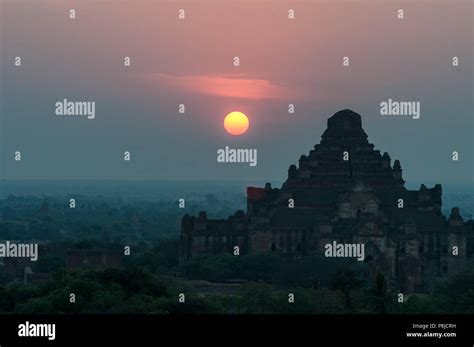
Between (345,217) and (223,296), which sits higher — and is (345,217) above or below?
above

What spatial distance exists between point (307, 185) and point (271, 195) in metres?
2.02

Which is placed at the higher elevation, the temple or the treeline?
the temple

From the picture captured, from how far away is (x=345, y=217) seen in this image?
344ft

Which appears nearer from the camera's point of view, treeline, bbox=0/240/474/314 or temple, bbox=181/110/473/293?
treeline, bbox=0/240/474/314

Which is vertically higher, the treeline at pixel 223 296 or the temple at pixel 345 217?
the temple at pixel 345 217

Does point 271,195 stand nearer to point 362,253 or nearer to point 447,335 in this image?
point 362,253

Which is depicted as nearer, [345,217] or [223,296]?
[223,296]

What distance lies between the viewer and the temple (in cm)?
10150

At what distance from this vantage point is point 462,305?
254 ft

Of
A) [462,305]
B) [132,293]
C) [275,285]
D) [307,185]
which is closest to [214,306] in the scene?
[132,293]

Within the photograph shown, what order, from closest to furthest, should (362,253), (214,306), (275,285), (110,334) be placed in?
1. (110,334)
2. (214,306)
3. (275,285)
4. (362,253)

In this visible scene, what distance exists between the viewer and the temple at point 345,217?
102 meters

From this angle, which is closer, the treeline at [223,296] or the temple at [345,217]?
the treeline at [223,296]

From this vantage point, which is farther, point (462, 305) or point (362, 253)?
point (362, 253)
